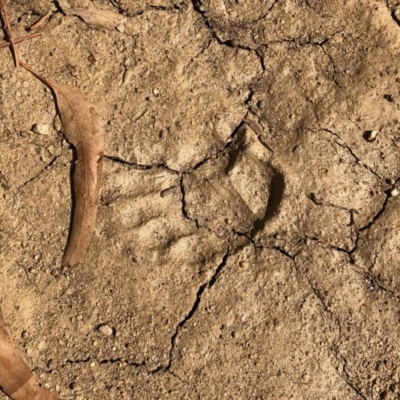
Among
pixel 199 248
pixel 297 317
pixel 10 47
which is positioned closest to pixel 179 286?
pixel 199 248

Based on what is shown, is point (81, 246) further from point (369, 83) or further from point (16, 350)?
point (369, 83)

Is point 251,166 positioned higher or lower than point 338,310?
higher

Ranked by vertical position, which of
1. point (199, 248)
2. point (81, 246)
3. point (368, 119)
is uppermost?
point (368, 119)

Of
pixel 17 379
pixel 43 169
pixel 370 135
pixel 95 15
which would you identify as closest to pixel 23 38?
pixel 95 15

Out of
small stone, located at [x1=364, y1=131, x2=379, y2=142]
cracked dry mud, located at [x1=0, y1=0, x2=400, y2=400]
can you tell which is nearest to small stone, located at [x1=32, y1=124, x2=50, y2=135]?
cracked dry mud, located at [x1=0, y1=0, x2=400, y2=400]

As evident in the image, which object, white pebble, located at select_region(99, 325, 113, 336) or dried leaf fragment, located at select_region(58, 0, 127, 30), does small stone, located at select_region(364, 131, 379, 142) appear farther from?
white pebble, located at select_region(99, 325, 113, 336)

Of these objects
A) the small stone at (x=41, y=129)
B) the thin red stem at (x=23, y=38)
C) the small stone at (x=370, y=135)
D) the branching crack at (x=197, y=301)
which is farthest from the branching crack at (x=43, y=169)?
the small stone at (x=370, y=135)
